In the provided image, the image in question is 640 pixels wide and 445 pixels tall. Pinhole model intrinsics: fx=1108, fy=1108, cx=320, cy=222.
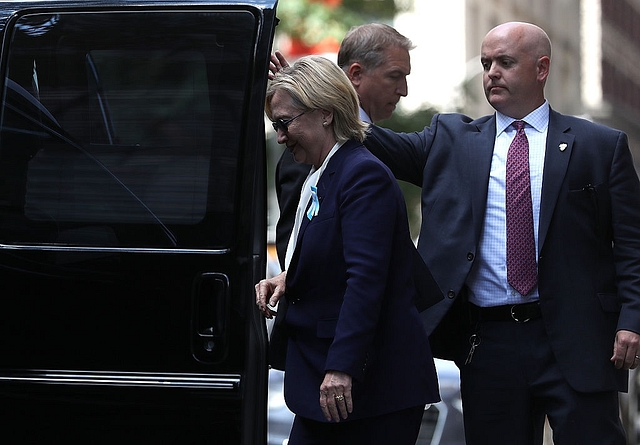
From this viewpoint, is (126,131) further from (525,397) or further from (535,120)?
(525,397)

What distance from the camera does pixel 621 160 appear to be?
3656mm

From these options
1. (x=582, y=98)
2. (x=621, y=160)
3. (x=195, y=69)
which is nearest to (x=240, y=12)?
(x=195, y=69)

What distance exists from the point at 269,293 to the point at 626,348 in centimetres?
119

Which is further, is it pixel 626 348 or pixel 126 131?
pixel 626 348

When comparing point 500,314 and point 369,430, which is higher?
point 500,314

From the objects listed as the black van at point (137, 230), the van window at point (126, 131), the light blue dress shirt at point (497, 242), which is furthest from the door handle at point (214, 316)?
the light blue dress shirt at point (497, 242)

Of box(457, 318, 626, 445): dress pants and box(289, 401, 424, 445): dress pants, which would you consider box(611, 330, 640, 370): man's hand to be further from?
box(289, 401, 424, 445): dress pants

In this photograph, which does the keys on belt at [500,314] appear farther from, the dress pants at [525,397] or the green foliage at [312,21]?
the green foliage at [312,21]

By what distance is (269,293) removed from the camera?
324 centimetres

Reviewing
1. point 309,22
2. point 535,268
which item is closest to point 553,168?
point 535,268

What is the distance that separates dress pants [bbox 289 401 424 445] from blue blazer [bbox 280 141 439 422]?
48mm

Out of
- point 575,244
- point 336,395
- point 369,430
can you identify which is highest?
point 575,244

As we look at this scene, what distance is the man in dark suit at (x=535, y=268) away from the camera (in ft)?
11.8

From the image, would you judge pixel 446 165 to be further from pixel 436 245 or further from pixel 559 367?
pixel 559 367
